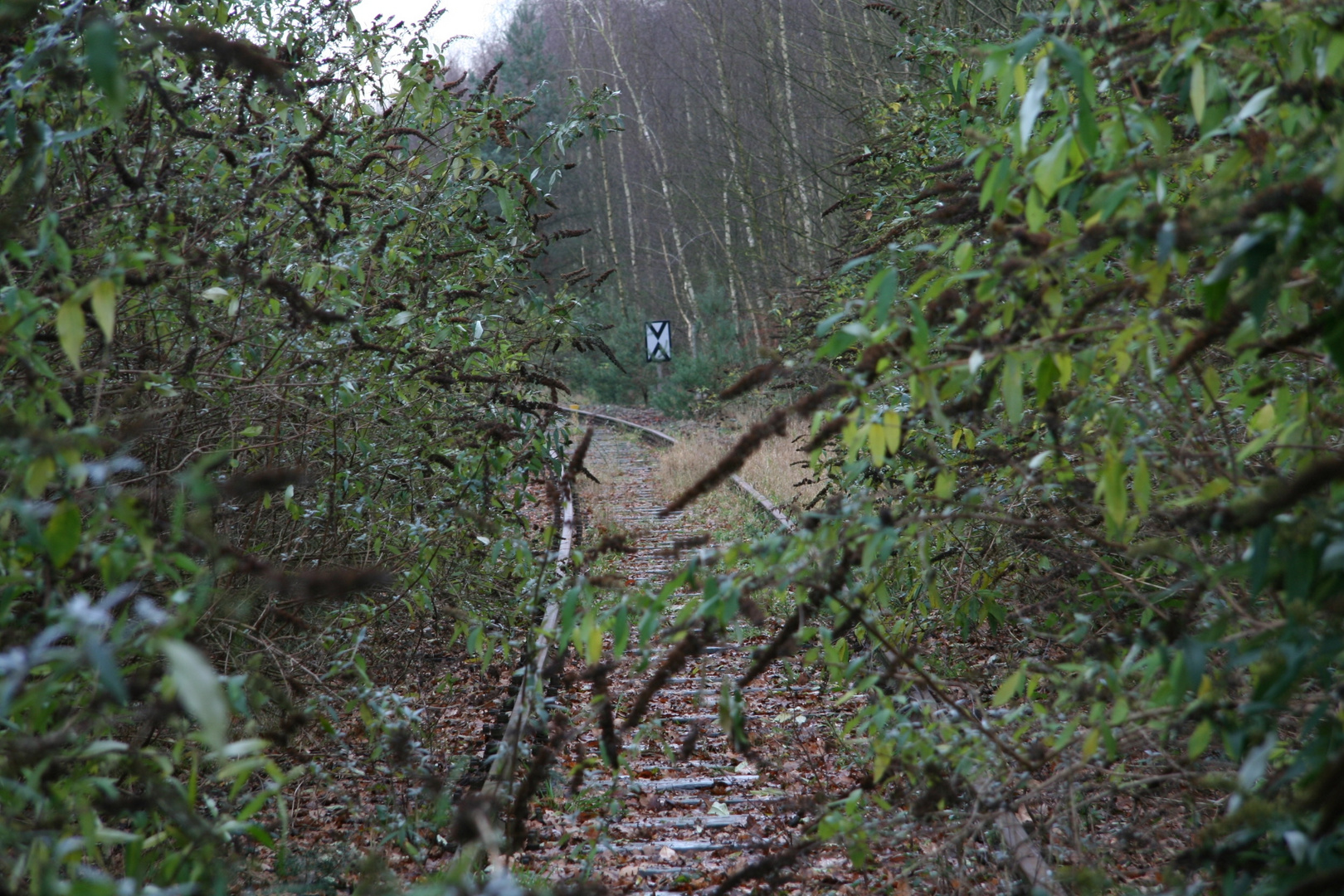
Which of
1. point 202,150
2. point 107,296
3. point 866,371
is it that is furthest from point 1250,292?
point 202,150

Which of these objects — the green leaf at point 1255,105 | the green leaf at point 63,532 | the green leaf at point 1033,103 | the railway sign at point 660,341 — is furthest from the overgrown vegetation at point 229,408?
the railway sign at point 660,341

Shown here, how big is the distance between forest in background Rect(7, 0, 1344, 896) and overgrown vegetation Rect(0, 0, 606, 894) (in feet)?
0.10

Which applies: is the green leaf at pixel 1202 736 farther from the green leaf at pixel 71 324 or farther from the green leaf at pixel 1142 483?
the green leaf at pixel 71 324

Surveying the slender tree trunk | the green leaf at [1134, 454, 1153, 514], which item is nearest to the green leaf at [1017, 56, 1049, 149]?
the green leaf at [1134, 454, 1153, 514]

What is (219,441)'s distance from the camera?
4.50 m

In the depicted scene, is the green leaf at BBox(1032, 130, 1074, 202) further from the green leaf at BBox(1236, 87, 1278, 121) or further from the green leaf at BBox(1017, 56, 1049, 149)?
the green leaf at BBox(1236, 87, 1278, 121)

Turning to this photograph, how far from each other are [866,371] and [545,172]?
16.5ft

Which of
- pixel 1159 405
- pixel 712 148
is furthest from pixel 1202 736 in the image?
pixel 712 148

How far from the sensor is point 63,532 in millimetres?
1808

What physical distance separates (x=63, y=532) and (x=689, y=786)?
12.3ft

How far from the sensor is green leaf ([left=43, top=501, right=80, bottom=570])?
180cm

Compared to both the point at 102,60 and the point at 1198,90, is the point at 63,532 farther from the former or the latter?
the point at 1198,90

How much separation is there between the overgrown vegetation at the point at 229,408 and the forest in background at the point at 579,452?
3 centimetres

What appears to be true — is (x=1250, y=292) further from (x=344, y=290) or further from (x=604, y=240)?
(x=604, y=240)
